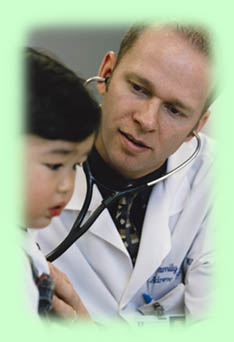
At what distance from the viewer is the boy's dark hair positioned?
1.45ft

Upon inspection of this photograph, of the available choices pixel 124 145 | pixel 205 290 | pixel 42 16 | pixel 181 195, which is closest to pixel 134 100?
pixel 124 145

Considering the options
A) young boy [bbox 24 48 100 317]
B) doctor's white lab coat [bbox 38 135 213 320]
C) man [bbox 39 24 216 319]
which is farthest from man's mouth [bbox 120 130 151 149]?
young boy [bbox 24 48 100 317]

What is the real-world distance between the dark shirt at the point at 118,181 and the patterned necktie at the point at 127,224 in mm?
11

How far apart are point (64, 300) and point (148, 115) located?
0.31 m

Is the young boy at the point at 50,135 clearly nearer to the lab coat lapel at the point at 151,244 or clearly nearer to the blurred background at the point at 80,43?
the blurred background at the point at 80,43

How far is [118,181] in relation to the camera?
2.65 feet

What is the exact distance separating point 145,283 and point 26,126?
1.68 ft

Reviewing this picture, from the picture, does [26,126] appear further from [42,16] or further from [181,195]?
[181,195]

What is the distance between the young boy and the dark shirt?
0.24 meters

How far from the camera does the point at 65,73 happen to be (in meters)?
0.46

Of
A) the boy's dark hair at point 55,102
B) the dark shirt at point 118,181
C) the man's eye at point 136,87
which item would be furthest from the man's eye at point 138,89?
the boy's dark hair at point 55,102

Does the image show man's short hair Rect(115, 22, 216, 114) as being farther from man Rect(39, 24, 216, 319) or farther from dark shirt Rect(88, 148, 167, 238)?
dark shirt Rect(88, 148, 167, 238)

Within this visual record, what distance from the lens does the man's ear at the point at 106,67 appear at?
79cm

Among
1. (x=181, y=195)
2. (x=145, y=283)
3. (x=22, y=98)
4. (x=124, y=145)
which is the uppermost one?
(x=22, y=98)
